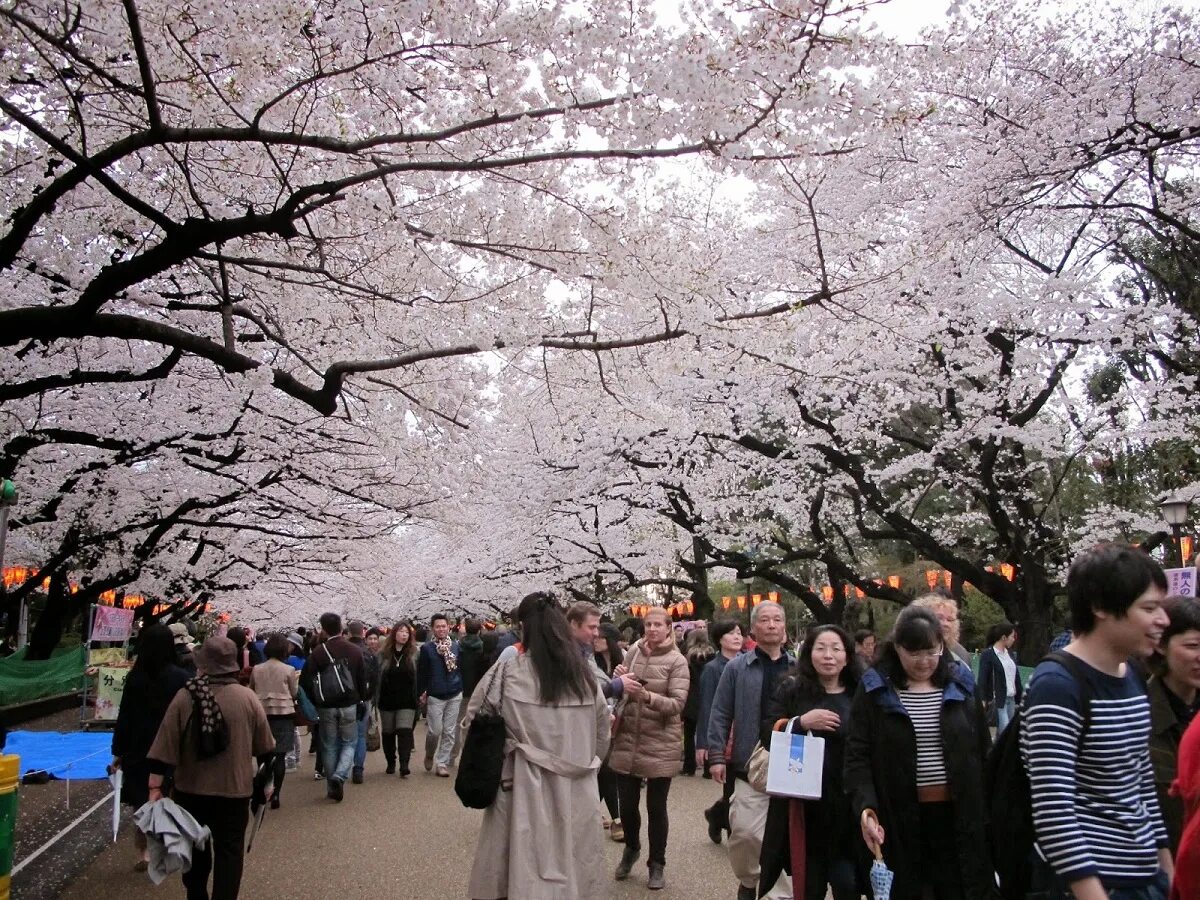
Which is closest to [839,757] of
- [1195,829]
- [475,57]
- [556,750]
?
[556,750]

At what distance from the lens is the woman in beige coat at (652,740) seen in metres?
6.13

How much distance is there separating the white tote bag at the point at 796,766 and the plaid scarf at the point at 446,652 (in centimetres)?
709

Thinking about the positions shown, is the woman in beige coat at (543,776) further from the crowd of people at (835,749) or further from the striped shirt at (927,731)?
the striped shirt at (927,731)

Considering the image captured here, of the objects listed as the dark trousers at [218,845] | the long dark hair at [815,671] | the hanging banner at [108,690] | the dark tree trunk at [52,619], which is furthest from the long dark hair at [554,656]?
the dark tree trunk at [52,619]

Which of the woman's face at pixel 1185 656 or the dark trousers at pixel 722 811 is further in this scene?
the dark trousers at pixel 722 811

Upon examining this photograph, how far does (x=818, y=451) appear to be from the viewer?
1738cm


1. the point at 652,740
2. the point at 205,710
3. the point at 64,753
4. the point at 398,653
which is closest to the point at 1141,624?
the point at 652,740

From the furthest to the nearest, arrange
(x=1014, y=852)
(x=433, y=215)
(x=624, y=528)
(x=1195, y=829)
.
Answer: (x=624, y=528), (x=433, y=215), (x=1014, y=852), (x=1195, y=829)

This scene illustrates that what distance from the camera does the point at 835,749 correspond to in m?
4.34

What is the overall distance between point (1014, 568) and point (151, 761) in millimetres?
14397

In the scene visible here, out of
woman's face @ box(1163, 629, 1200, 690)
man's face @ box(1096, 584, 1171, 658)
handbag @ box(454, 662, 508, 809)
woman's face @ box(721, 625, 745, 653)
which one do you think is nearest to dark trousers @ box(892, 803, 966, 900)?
woman's face @ box(1163, 629, 1200, 690)

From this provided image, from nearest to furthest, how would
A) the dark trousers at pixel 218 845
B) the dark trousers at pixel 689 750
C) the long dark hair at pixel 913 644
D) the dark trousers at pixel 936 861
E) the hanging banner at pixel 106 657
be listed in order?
the dark trousers at pixel 936 861 → the long dark hair at pixel 913 644 → the dark trousers at pixel 218 845 → the dark trousers at pixel 689 750 → the hanging banner at pixel 106 657

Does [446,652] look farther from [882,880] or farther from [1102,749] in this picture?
[1102,749]

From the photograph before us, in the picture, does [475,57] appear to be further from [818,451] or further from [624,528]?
[624,528]
